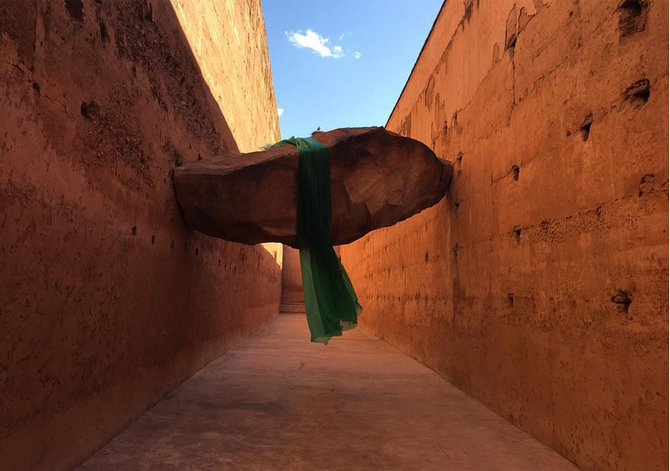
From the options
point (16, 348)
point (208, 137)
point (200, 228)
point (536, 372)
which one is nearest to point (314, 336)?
point (200, 228)

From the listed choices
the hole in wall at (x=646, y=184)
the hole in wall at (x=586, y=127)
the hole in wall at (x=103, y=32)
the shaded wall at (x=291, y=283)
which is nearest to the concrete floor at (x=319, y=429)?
the hole in wall at (x=646, y=184)

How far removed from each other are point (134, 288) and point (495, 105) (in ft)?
10.6

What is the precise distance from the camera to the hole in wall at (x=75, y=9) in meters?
2.47

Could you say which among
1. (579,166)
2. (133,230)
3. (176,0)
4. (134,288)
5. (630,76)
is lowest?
(134,288)

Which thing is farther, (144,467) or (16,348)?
(144,467)

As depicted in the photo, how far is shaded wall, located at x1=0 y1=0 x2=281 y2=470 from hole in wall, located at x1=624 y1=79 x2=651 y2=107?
284 centimetres

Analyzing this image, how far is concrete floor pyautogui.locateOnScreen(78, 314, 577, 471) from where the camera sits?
2654 mm

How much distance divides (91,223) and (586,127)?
9.48ft

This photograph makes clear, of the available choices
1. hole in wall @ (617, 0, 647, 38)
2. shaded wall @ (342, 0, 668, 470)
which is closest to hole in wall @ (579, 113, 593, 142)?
shaded wall @ (342, 0, 668, 470)

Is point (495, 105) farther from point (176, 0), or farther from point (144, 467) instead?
point (144, 467)

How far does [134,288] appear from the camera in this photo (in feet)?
10.8

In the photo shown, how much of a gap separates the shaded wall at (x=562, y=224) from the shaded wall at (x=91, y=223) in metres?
2.72

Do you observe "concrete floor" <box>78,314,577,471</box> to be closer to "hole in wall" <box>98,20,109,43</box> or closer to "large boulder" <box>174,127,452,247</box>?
"large boulder" <box>174,127,452,247</box>

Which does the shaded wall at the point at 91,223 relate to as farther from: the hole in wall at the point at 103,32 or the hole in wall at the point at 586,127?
the hole in wall at the point at 586,127
